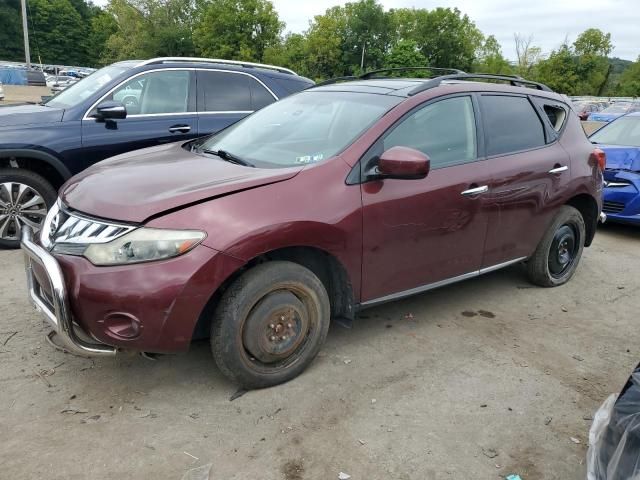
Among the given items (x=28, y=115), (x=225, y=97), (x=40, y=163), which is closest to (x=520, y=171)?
(x=225, y=97)

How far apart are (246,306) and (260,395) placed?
1.84 feet

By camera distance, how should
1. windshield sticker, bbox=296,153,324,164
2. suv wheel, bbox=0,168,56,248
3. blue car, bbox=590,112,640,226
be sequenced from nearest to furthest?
windshield sticker, bbox=296,153,324,164
suv wheel, bbox=0,168,56,248
blue car, bbox=590,112,640,226

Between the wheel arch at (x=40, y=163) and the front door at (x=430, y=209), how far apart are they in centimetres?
322

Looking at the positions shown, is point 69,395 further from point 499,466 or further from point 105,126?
point 105,126

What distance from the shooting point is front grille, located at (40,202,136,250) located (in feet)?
8.34

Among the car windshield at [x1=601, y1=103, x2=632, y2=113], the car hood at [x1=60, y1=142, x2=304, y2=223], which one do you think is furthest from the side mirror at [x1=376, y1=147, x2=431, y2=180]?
the car windshield at [x1=601, y1=103, x2=632, y2=113]

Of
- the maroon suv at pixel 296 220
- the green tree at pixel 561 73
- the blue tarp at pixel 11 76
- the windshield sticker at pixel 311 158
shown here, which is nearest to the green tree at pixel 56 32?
the blue tarp at pixel 11 76

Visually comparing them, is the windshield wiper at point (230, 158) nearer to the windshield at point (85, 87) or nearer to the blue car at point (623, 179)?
the windshield at point (85, 87)

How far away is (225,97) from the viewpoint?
593 cm

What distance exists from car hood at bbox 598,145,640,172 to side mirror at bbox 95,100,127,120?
5.93 m

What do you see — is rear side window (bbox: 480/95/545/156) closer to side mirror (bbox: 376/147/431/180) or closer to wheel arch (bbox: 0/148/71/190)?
side mirror (bbox: 376/147/431/180)

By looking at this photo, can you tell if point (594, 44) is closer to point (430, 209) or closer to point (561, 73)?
point (561, 73)

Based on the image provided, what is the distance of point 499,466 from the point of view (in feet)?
8.07

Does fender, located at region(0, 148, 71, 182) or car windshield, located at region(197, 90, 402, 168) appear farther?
fender, located at region(0, 148, 71, 182)
